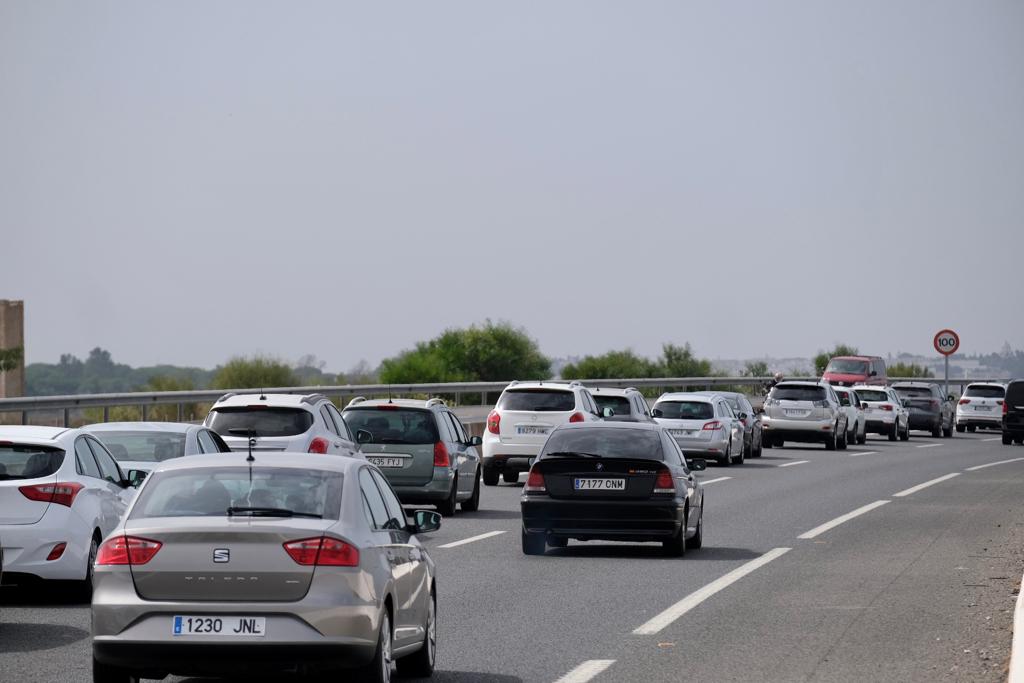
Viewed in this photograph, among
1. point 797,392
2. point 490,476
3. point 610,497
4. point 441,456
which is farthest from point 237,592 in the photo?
point 797,392

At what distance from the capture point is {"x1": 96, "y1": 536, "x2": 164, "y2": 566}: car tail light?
894 centimetres

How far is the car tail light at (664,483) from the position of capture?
17875 millimetres

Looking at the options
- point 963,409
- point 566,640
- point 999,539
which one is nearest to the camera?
point 566,640

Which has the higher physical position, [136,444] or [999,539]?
[136,444]

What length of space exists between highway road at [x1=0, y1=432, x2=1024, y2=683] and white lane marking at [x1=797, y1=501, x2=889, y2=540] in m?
0.04

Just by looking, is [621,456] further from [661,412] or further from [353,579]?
[661,412]

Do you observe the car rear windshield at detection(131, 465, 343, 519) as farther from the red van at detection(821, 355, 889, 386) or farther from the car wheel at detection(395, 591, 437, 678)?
the red van at detection(821, 355, 889, 386)

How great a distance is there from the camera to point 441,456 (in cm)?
2303

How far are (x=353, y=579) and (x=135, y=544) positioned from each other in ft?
3.66

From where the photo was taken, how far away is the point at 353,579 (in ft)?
29.5

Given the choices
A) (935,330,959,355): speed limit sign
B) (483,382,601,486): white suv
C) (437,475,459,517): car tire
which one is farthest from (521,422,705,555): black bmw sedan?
(935,330,959,355): speed limit sign

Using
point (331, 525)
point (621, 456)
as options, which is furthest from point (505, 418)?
point (331, 525)

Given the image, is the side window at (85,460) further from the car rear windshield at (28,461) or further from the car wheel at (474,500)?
the car wheel at (474,500)

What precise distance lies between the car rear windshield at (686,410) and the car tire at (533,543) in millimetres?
17706
